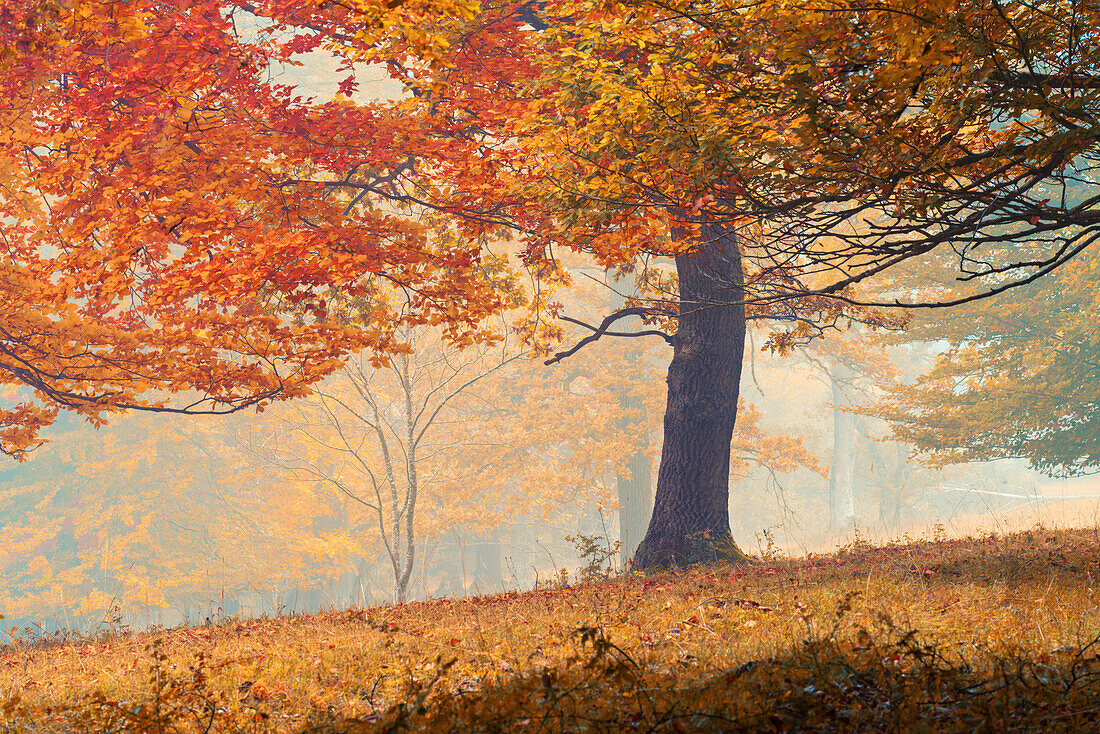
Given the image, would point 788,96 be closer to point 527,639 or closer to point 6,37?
point 527,639

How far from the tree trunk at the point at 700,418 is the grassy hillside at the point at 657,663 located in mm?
2232

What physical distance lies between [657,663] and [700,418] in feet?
21.1

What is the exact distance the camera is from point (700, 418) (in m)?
10.2

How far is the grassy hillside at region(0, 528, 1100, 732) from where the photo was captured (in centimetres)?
293

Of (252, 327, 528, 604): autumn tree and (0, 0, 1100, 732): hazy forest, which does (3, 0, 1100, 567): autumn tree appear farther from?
(252, 327, 528, 604): autumn tree

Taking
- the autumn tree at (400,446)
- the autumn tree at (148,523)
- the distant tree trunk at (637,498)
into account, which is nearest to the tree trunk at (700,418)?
the autumn tree at (400,446)

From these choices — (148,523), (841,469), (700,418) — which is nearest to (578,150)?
(700,418)

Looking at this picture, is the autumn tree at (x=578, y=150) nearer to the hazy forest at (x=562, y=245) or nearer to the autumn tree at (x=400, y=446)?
the hazy forest at (x=562, y=245)

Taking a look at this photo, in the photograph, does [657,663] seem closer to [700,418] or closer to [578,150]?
[578,150]

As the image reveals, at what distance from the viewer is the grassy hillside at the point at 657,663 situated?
2.93 m

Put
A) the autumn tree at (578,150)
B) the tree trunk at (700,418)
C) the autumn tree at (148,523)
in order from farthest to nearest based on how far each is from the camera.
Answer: the autumn tree at (148,523), the tree trunk at (700,418), the autumn tree at (578,150)

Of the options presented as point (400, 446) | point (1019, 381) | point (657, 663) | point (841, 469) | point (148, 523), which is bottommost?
point (657, 663)

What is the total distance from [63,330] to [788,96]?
22.6 feet

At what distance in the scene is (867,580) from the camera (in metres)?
6.46
